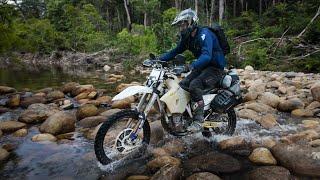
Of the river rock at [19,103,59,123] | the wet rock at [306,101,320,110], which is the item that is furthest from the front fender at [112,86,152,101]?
the wet rock at [306,101,320,110]

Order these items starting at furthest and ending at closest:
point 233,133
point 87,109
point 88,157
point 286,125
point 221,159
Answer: point 87,109 < point 286,125 < point 233,133 < point 88,157 < point 221,159

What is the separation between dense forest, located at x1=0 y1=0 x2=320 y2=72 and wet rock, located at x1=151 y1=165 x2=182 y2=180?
29.4 ft

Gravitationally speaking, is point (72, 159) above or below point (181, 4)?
below

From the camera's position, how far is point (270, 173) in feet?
14.6

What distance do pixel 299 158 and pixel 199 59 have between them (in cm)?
196

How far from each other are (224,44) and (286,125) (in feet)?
8.22

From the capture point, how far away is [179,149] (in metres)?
5.57

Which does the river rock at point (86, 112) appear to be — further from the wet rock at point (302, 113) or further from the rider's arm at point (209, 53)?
the wet rock at point (302, 113)

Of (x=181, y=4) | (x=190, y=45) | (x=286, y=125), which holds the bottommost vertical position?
(x=286, y=125)

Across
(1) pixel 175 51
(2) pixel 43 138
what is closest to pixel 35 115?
(2) pixel 43 138

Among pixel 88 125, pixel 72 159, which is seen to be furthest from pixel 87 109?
pixel 72 159

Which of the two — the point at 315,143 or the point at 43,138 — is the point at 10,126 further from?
the point at 315,143

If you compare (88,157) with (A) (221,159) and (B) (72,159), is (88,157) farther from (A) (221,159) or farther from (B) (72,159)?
(A) (221,159)

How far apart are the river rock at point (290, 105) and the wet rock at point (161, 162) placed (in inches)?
172
